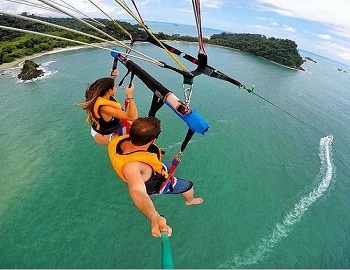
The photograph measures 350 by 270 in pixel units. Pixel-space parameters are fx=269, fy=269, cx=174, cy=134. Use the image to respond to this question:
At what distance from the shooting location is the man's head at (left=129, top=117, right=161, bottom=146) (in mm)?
3268

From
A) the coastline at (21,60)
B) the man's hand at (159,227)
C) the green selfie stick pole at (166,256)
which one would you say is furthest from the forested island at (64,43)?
the green selfie stick pole at (166,256)

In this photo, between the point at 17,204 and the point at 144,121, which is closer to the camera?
the point at 144,121

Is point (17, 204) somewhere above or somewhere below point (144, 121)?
below

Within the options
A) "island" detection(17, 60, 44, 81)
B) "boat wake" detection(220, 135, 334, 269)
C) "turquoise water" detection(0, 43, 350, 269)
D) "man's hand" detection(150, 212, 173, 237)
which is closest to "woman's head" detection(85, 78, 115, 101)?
"man's hand" detection(150, 212, 173, 237)

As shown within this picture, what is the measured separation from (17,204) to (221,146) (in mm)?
15707

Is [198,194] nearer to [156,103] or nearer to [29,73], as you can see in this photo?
[156,103]

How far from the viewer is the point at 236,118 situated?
30.4 metres

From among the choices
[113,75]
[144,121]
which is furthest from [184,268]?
[144,121]

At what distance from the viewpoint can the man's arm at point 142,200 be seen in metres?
2.06

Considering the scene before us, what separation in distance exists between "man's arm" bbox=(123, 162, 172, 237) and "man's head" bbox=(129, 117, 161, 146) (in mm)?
313

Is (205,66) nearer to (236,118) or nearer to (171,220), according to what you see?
(171,220)

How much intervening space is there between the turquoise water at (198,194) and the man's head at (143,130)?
11902 millimetres

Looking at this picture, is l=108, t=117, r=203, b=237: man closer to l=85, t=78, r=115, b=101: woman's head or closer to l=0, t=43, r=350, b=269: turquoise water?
l=85, t=78, r=115, b=101: woman's head

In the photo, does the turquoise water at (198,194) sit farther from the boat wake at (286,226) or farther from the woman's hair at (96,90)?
the woman's hair at (96,90)
